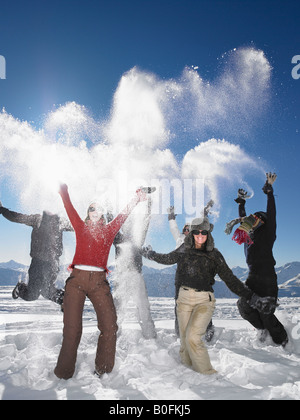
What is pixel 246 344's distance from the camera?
5812mm

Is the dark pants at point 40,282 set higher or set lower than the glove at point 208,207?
lower

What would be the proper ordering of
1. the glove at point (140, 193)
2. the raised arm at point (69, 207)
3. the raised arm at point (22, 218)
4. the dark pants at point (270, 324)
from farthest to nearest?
the raised arm at point (22, 218) < the dark pants at point (270, 324) < the glove at point (140, 193) < the raised arm at point (69, 207)

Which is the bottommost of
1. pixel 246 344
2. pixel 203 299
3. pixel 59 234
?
pixel 246 344

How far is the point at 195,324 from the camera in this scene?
166 inches

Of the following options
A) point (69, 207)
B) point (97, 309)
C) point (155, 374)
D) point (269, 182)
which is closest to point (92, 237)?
point (69, 207)

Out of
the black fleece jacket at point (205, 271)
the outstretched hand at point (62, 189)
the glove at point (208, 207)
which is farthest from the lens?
the glove at point (208, 207)

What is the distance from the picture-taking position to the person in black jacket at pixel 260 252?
5.50 meters

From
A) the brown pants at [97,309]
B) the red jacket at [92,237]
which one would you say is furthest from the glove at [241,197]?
the brown pants at [97,309]

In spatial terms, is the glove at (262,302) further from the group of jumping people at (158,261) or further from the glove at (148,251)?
the glove at (148,251)

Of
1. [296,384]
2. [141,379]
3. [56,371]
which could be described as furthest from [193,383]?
[56,371]

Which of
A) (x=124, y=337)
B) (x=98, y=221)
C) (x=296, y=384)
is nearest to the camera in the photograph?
(x=296, y=384)

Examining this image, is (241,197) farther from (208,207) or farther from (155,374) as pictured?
(155,374)
